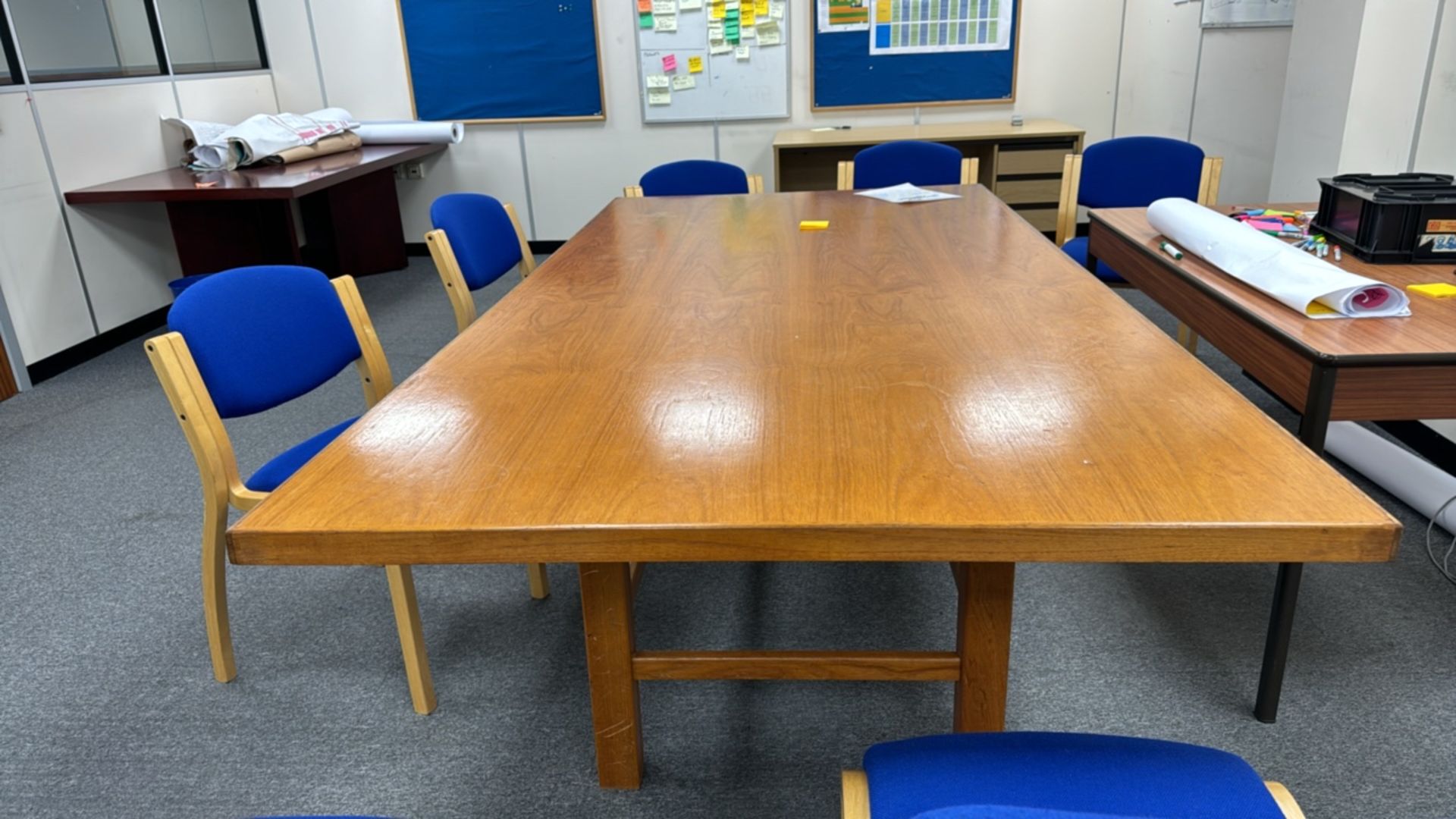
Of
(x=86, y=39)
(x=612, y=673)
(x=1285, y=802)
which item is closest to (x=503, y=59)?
(x=86, y=39)

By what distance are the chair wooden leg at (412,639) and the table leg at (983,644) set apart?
39.1 inches

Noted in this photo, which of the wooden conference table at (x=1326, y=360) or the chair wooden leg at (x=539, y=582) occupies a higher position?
the wooden conference table at (x=1326, y=360)

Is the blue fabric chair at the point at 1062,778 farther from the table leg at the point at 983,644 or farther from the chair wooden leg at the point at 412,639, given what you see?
the chair wooden leg at the point at 412,639

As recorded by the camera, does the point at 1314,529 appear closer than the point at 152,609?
Yes

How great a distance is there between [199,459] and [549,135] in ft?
14.3

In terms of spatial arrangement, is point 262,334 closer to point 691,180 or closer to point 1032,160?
point 691,180

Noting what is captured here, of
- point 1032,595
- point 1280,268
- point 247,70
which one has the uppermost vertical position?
point 247,70

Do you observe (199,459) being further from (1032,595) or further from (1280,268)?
(1280,268)

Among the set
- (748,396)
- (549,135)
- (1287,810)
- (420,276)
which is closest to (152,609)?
(748,396)

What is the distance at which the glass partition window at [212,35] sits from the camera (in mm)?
4742

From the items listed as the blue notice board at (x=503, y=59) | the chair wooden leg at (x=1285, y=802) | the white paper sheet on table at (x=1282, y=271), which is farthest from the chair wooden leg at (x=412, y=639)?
the blue notice board at (x=503, y=59)

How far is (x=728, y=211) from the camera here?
2.96 meters

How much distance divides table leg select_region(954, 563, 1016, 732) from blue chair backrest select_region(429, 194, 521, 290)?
1569 mm

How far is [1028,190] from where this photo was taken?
5.00 meters
